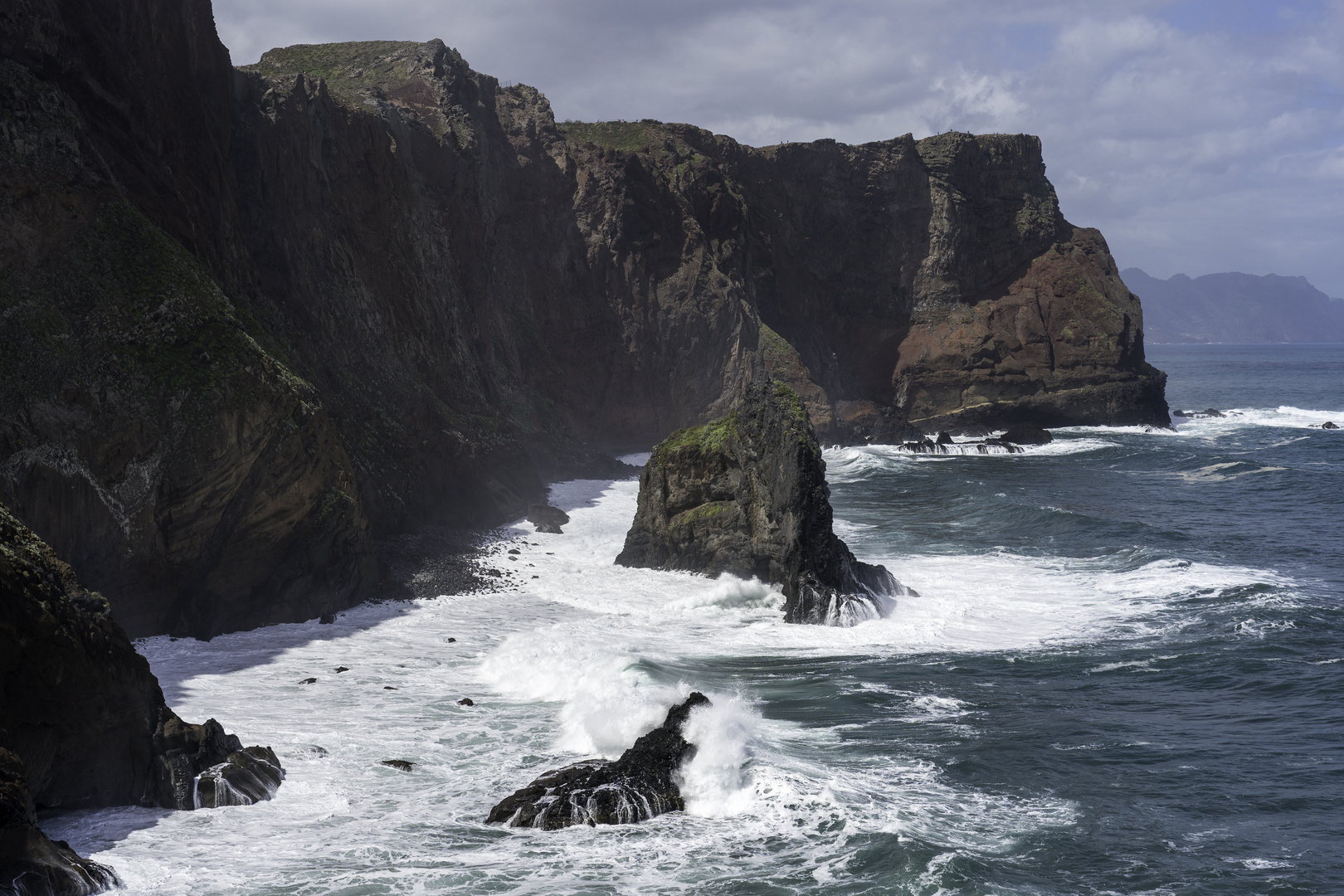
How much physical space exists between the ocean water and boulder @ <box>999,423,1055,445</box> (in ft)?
104

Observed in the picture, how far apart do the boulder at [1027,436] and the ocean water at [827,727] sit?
31.8m

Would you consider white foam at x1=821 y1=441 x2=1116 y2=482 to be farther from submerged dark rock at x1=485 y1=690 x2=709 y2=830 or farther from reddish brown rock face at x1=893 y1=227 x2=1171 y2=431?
submerged dark rock at x1=485 y1=690 x2=709 y2=830

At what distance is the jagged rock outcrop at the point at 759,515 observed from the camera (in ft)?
86.3

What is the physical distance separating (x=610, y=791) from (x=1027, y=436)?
5854 centimetres

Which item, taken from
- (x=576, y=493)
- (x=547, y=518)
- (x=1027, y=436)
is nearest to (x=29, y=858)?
(x=547, y=518)

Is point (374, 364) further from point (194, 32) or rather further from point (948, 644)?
point (948, 644)

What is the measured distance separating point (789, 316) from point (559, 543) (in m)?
49.6

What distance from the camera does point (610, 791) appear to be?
14.1 metres

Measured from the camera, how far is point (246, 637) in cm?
2292

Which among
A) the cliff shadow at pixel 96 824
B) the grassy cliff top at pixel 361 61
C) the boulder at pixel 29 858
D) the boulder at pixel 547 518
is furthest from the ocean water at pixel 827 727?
the grassy cliff top at pixel 361 61

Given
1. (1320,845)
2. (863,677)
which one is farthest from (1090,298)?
(1320,845)

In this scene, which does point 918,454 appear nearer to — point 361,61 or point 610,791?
point 361,61

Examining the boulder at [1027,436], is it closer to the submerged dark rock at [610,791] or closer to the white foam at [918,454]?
the white foam at [918,454]

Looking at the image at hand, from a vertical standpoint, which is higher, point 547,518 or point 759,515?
point 759,515
